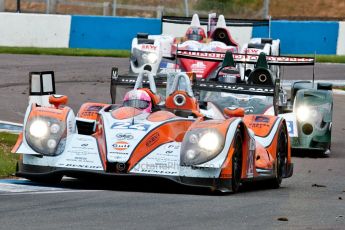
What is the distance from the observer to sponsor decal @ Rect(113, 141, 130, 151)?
11.3m

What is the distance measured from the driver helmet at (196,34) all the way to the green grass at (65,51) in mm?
6729

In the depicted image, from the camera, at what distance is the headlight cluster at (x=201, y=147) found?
442 inches

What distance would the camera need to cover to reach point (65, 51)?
102 feet

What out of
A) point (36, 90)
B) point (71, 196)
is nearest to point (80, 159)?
point (71, 196)

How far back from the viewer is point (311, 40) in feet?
104

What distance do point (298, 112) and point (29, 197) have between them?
8.65 meters

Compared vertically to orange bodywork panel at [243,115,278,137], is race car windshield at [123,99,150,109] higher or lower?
higher

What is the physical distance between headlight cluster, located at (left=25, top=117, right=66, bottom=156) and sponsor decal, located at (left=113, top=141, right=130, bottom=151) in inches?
21.7

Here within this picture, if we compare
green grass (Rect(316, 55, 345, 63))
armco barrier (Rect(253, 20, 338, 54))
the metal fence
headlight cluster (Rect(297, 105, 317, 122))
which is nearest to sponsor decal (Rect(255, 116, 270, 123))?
headlight cluster (Rect(297, 105, 317, 122))

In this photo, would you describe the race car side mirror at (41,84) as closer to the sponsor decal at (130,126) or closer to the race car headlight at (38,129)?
the race car headlight at (38,129)

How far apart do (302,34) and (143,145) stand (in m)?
20.8

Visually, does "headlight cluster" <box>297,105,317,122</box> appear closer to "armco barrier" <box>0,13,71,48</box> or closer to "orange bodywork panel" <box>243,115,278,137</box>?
"orange bodywork panel" <box>243,115,278,137</box>

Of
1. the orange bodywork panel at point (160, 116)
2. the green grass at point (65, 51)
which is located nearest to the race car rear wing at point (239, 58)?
the orange bodywork panel at point (160, 116)

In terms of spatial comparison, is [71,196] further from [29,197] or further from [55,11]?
[55,11]
